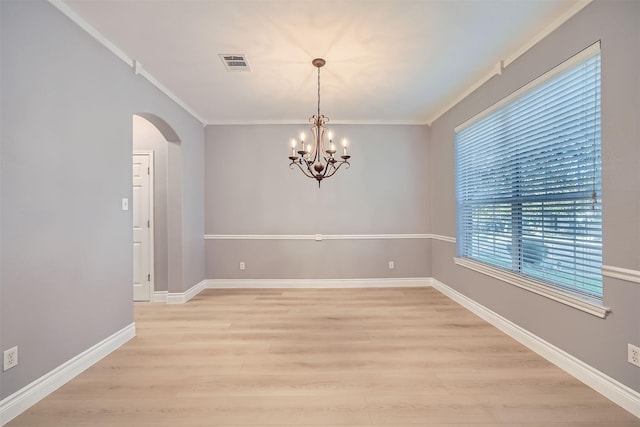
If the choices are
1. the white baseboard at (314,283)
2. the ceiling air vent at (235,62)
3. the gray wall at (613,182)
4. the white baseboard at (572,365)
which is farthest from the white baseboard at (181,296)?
the gray wall at (613,182)

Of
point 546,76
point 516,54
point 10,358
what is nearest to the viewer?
point 10,358

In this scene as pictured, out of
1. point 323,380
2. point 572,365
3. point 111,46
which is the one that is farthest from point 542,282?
point 111,46

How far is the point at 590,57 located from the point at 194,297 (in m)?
4.88

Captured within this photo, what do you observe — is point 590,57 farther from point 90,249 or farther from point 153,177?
point 153,177

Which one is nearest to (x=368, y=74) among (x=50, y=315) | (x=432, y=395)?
(x=432, y=395)

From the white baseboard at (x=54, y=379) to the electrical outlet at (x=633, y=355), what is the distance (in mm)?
3718

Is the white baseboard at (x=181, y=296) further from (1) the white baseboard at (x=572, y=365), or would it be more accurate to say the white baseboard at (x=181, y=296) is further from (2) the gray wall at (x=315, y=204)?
(1) the white baseboard at (x=572, y=365)

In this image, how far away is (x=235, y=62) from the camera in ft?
9.25

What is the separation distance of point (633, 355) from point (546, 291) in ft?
2.17

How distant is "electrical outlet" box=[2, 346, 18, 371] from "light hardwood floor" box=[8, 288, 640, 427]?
329 mm

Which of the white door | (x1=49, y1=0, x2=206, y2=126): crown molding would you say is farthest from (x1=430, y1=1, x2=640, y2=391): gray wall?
the white door

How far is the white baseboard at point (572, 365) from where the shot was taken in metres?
1.76

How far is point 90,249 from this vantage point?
230cm

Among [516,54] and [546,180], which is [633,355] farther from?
[516,54]
